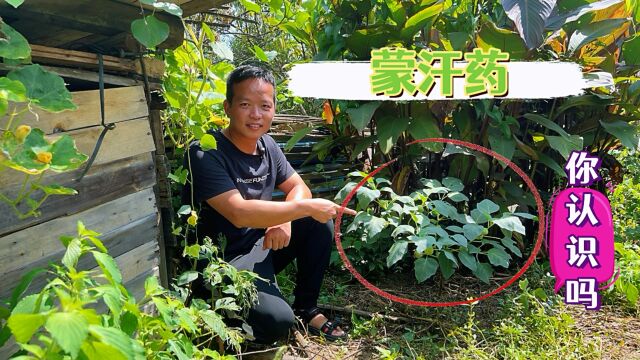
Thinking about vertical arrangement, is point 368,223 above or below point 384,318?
above

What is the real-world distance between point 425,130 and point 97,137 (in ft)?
5.08

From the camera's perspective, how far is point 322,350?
1.96 m

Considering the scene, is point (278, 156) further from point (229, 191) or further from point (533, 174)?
point (533, 174)

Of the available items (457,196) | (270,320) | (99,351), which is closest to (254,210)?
(270,320)

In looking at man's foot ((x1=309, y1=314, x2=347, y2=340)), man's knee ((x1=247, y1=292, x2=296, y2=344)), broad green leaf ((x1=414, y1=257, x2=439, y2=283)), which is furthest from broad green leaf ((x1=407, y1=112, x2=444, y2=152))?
man's knee ((x1=247, y1=292, x2=296, y2=344))

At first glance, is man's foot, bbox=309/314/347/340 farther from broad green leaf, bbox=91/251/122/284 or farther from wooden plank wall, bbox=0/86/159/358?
broad green leaf, bbox=91/251/122/284

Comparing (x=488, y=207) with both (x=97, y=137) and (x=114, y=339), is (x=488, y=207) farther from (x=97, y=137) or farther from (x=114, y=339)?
(x=114, y=339)

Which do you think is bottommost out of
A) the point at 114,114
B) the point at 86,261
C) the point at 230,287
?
the point at 230,287

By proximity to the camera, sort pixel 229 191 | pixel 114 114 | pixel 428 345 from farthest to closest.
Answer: pixel 428 345, pixel 229 191, pixel 114 114

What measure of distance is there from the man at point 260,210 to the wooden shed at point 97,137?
28cm

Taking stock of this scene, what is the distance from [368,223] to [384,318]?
385 mm

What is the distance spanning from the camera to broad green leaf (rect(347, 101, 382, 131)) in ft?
7.80

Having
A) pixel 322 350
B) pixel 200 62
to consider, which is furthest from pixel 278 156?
pixel 322 350

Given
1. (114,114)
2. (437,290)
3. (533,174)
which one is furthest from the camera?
(533,174)
